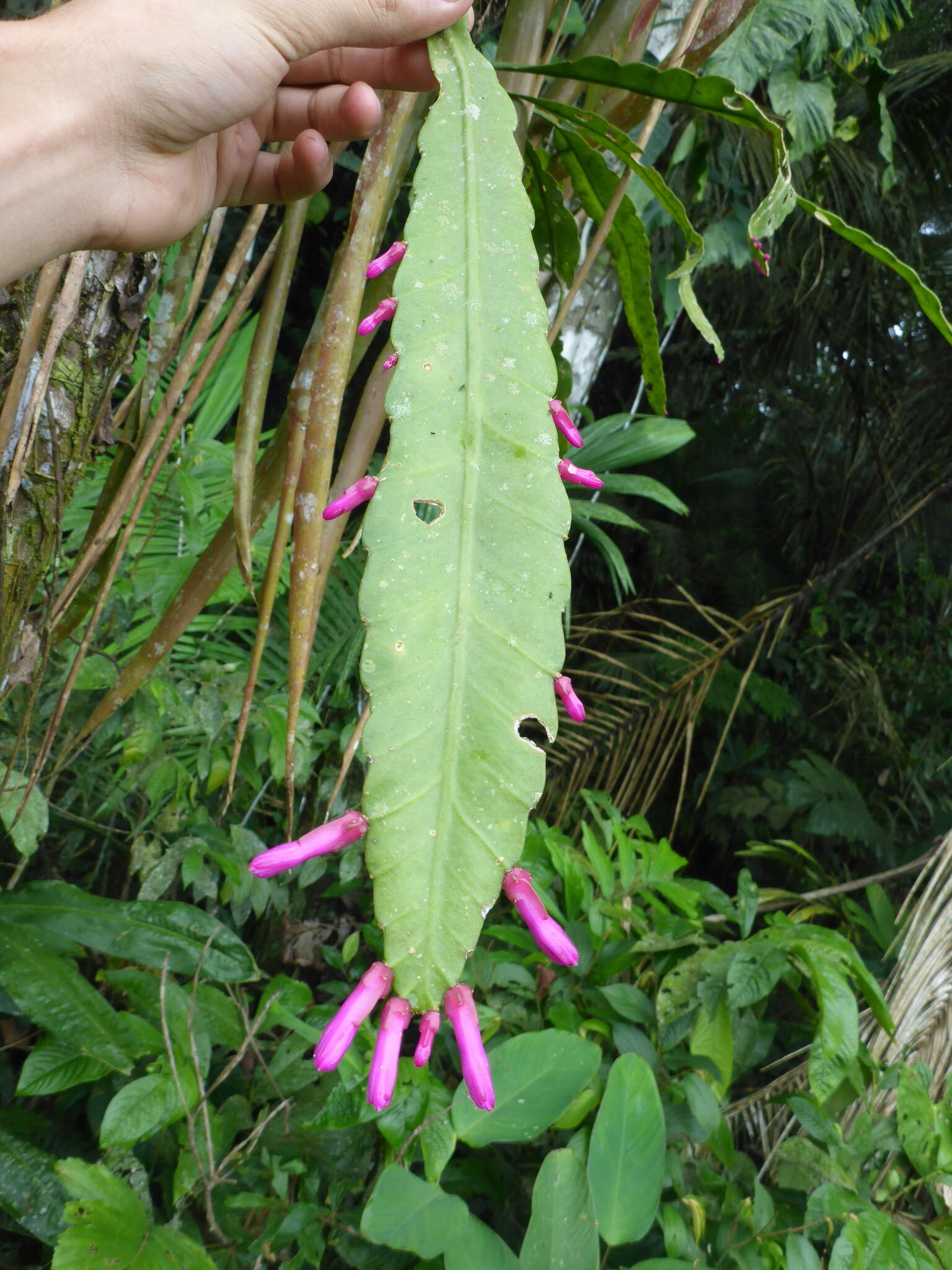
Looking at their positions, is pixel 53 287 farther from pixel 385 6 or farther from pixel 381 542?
pixel 381 542

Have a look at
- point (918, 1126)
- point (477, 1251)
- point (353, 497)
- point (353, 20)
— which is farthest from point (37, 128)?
point (918, 1126)

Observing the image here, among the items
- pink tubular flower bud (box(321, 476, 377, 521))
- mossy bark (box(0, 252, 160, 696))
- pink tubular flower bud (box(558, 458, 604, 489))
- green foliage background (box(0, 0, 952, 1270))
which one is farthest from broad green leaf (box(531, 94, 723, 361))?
mossy bark (box(0, 252, 160, 696))

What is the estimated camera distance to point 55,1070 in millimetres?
683

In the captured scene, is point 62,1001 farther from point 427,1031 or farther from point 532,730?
point 532,730

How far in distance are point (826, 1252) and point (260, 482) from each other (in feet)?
3.00

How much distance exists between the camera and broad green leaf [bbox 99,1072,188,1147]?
64 cm

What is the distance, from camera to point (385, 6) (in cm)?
39

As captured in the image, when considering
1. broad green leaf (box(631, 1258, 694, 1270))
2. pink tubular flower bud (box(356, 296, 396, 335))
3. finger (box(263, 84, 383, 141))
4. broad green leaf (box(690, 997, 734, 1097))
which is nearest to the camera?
pink tubular flower bud (box(356, 296, 396, 335))

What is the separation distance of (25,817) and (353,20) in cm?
71

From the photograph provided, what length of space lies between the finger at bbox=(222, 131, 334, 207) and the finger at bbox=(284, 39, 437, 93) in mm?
41

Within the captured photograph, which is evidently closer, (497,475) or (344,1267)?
(497,475)

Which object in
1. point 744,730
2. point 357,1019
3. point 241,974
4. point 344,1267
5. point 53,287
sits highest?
point 53,287

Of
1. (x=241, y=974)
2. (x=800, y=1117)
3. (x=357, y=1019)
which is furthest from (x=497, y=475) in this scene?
(x=800, y=1117)

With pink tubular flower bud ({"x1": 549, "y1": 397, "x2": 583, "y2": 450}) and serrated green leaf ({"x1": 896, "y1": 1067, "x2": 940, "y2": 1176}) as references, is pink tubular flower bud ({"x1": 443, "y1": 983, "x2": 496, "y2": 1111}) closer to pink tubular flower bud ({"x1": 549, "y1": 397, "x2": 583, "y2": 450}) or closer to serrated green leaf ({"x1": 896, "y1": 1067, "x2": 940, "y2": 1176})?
pink tubular flower bud ({"x1": 549, "y1": 397, "x2": 583, "y2": 450})
